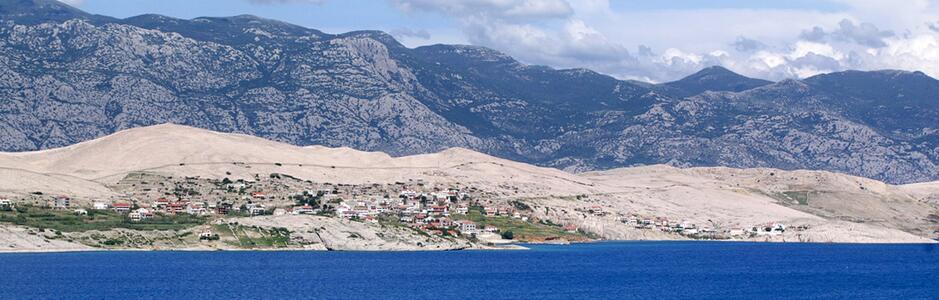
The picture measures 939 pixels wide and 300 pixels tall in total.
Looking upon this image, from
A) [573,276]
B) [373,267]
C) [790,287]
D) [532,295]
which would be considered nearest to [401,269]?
[373,267]

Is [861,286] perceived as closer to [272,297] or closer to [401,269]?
[401,269]

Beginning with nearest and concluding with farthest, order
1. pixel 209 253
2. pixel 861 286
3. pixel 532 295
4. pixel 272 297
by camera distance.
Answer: pixel 272 297 → pixel 532 295 → pixel 861 286 → pixel 209 253

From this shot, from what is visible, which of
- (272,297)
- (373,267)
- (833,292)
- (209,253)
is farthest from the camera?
(209,253)

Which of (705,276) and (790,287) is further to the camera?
(705,276)

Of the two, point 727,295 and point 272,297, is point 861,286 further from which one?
point 272,297

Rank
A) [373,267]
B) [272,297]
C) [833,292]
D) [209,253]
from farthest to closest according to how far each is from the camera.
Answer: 1. [209,253]
2. [373,267]
3. [833,292]
4. [272,297]

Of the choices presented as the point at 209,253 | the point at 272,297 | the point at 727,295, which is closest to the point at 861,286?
the point at 727,295
